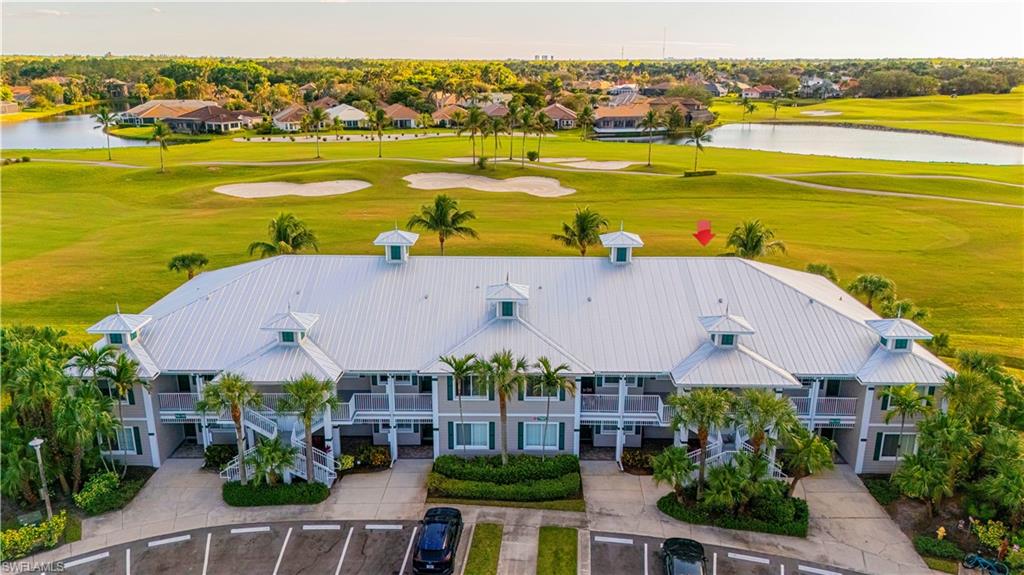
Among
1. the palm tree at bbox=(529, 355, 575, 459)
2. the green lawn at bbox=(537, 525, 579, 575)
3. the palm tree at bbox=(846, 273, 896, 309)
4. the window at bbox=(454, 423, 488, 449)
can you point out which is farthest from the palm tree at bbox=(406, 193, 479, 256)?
the green lawn at bbox=(537, 525, 579, 575)

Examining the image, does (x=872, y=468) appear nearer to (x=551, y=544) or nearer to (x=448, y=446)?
(x=551, y=544)

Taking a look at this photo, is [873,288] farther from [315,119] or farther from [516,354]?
[315,119]

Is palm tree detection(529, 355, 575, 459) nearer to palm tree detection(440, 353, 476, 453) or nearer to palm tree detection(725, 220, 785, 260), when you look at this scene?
palm tree detection(440, 353, 476, 453)

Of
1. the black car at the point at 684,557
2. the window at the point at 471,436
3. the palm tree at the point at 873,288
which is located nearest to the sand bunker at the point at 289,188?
the window at the point at 471,436

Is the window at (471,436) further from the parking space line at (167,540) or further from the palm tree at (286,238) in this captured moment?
the palm tree at (286,238)

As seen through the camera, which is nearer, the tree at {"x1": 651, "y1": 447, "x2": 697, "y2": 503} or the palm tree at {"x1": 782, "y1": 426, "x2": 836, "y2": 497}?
the palm tree at {"x1": 782, "y1": 426, "x2": 836, "y2": 497}
